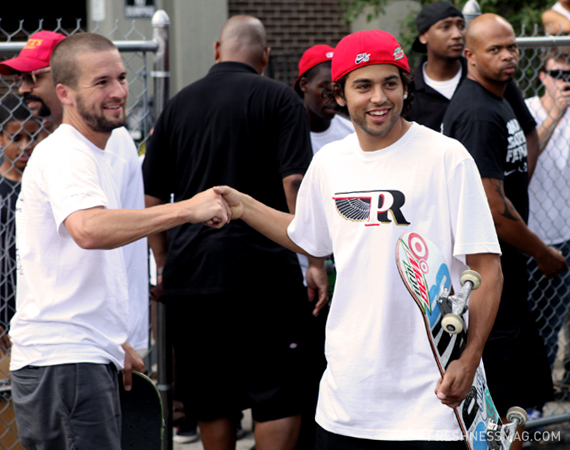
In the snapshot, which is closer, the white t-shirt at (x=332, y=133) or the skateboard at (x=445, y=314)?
the skateboard at (x=445, y=314)

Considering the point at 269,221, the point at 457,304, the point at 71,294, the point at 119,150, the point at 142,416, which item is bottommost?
the point at 142,416

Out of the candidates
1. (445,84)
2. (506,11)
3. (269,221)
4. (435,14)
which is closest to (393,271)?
(269,221)

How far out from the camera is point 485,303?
2.32 meters

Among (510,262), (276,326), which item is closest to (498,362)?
(510,262)

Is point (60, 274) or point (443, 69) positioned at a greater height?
point (443, 69)

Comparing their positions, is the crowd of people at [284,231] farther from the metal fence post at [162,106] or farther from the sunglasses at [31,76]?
the metal fence post at [162,106]

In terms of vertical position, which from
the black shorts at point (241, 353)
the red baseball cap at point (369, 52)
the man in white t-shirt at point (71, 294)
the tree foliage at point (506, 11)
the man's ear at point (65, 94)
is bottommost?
the black shorts at point (241, 353)

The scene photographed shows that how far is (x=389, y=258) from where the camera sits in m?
2.37

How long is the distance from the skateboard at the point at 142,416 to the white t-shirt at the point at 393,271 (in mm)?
994

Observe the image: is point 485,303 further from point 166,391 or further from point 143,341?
point 166,391

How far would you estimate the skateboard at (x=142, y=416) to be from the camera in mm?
3104

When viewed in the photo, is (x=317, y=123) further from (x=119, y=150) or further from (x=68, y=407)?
(x=68, y=407)

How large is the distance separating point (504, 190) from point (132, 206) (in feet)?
6.47

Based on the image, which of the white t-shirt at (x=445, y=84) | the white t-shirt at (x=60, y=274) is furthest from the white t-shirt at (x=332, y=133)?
the white t-shirt at (x=60, y=274)
